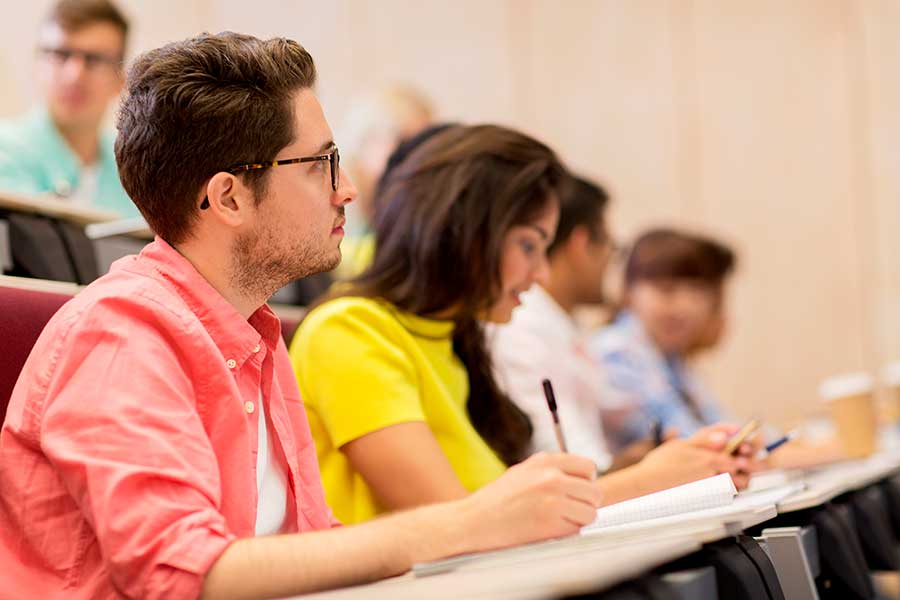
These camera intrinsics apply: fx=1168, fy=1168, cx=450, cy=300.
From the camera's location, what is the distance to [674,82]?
5.44m

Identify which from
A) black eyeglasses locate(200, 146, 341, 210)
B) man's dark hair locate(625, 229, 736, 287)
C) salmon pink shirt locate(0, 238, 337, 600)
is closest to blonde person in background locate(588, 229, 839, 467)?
man's dark hair locate(625, 229, 736, 287)

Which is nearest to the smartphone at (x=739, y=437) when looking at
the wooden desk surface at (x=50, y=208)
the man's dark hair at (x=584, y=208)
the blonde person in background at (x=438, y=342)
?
the blonde person in background at (x=438, y=342)

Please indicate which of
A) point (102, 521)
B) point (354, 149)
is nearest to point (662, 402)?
point (354, 149)

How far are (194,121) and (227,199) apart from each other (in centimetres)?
9

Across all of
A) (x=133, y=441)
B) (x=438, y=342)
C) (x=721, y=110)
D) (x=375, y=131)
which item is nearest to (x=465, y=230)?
Result: (x=438, y=342)

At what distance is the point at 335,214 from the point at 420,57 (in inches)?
171

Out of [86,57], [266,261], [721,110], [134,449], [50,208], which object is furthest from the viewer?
[721,110]

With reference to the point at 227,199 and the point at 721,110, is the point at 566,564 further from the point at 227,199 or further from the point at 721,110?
the point at 721,110

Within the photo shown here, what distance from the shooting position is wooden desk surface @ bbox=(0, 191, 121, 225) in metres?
1.77

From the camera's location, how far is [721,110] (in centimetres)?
542

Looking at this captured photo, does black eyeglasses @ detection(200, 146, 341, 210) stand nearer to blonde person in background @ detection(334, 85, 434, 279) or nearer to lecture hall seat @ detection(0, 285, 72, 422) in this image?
lecture hall seat @ detection(0, 285, 72, 422)

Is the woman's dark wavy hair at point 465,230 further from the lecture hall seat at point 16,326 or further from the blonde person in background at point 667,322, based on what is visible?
the blonde person in background at point 667,322

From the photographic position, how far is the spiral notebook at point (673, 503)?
126 cm

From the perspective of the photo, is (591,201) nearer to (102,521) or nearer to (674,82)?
(102,521)
